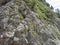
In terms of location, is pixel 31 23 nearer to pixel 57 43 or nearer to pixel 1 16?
pixel 1 16

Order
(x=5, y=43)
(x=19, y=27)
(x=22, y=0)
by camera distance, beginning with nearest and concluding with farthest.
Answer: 1. (x=5, y=43)
2. (x=19, y=27)
3. (x=22, y=0)

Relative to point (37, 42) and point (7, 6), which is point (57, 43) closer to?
point (37, 42)

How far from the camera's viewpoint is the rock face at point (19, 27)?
27.6 ft

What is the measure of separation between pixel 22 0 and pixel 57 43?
3.53 meters

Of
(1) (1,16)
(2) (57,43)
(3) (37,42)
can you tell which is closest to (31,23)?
(3) (37,42)

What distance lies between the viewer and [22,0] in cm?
1066

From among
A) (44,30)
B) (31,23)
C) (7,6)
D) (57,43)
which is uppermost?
(7,6)

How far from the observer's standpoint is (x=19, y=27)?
8.80 meters

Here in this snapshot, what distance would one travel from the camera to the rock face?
8.40 m

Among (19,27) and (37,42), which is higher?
(19,27)

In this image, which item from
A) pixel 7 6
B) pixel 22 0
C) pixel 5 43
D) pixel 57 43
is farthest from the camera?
pixel 57 43

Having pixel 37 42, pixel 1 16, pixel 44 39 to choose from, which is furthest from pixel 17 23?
pixel 44 39

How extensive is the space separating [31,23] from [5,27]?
1858 millimetres

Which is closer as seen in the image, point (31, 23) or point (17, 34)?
point (17, 34)
